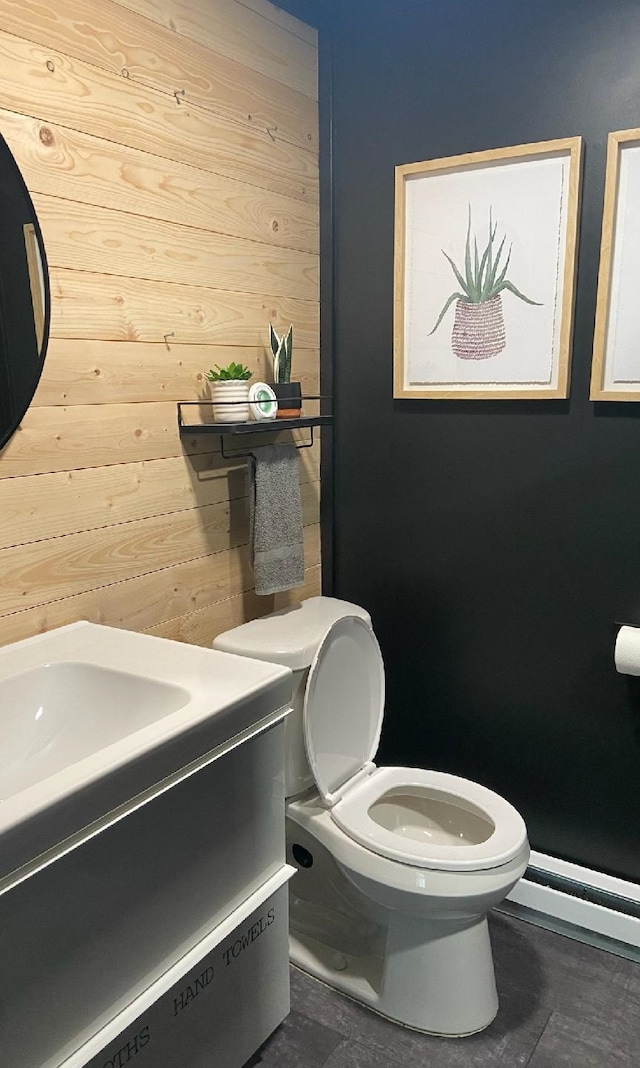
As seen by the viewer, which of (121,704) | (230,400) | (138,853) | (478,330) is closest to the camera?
(138,853)

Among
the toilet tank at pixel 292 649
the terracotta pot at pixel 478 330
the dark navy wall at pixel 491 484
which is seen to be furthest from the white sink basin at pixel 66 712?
the terracotta pot at pixel 478 330

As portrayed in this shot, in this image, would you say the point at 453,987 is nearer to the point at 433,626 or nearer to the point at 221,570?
the point at 433,626

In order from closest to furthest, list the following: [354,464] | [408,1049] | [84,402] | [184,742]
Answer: [184,742] → [84,402] → [408,1049] → [354,464]

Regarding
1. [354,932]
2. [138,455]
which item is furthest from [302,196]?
[354,932]

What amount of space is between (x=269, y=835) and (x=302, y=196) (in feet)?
5.24

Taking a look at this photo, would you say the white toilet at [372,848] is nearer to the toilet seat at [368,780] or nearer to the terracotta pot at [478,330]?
the toilet seat at [368,780]

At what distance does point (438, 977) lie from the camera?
5.39ft

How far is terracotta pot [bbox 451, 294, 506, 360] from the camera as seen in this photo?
1909 millimetres

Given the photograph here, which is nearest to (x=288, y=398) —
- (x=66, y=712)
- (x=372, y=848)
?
(x=66, y=712)

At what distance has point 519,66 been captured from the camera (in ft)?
5.81

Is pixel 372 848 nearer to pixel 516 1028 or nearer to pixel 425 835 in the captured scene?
pixel 425 835

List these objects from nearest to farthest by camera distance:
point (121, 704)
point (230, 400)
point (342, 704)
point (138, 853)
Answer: point (138, 853), point (121, 704), point (230, 400), point (342, 704)

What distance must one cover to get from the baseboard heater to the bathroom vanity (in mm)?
804

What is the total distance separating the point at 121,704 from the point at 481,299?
1.32 metres
